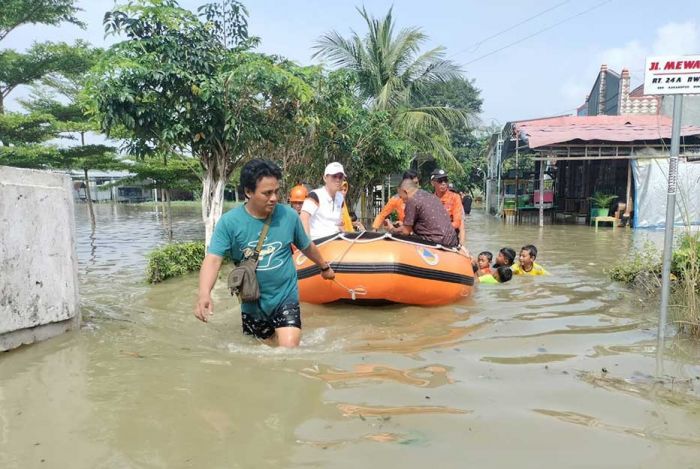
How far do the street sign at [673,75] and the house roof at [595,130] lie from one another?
12.1 meters

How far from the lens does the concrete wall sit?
378 cm

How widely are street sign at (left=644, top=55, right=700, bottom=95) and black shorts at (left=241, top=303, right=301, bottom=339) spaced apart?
9.10 feet

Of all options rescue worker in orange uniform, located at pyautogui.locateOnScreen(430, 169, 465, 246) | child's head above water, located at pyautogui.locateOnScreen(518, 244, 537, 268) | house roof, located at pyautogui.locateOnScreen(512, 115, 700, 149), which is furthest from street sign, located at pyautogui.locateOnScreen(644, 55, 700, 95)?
house roof, located at pyautogui.locateOnScreen(512, 115, 700, 149)

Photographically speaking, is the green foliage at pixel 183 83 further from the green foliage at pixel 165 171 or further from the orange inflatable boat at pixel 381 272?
the green foliage at pixel 165 171

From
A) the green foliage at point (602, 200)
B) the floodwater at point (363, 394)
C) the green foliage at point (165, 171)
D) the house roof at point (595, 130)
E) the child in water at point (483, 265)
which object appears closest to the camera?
the floodwater at point (363, 394)

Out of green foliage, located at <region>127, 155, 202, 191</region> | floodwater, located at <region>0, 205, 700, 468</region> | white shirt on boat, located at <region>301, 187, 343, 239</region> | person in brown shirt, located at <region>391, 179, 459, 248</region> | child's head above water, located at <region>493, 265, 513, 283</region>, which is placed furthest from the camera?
green foliage, located at <region>127, 155, 202, 191</region>

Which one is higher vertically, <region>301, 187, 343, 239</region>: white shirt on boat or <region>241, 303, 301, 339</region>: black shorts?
<region>301, 187, 343, 239</region>: white shirt on boat

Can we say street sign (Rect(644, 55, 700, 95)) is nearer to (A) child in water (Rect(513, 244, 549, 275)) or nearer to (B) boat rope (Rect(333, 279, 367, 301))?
(B) boat rope (Rect(333, 279, 367, 301))

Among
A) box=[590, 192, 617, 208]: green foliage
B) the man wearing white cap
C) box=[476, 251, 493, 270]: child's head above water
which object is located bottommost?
box=[476, 251, 493, 270]: child's head above water

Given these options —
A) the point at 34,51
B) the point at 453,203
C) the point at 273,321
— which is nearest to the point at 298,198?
the point at 453,203

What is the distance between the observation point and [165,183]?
15.9 metres

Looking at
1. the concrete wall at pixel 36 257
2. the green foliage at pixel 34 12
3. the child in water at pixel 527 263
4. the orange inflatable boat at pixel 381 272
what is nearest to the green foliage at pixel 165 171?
the green foliage at pixel 34 12

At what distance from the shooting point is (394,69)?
17.0 meters

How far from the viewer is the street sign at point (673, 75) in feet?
11.7
